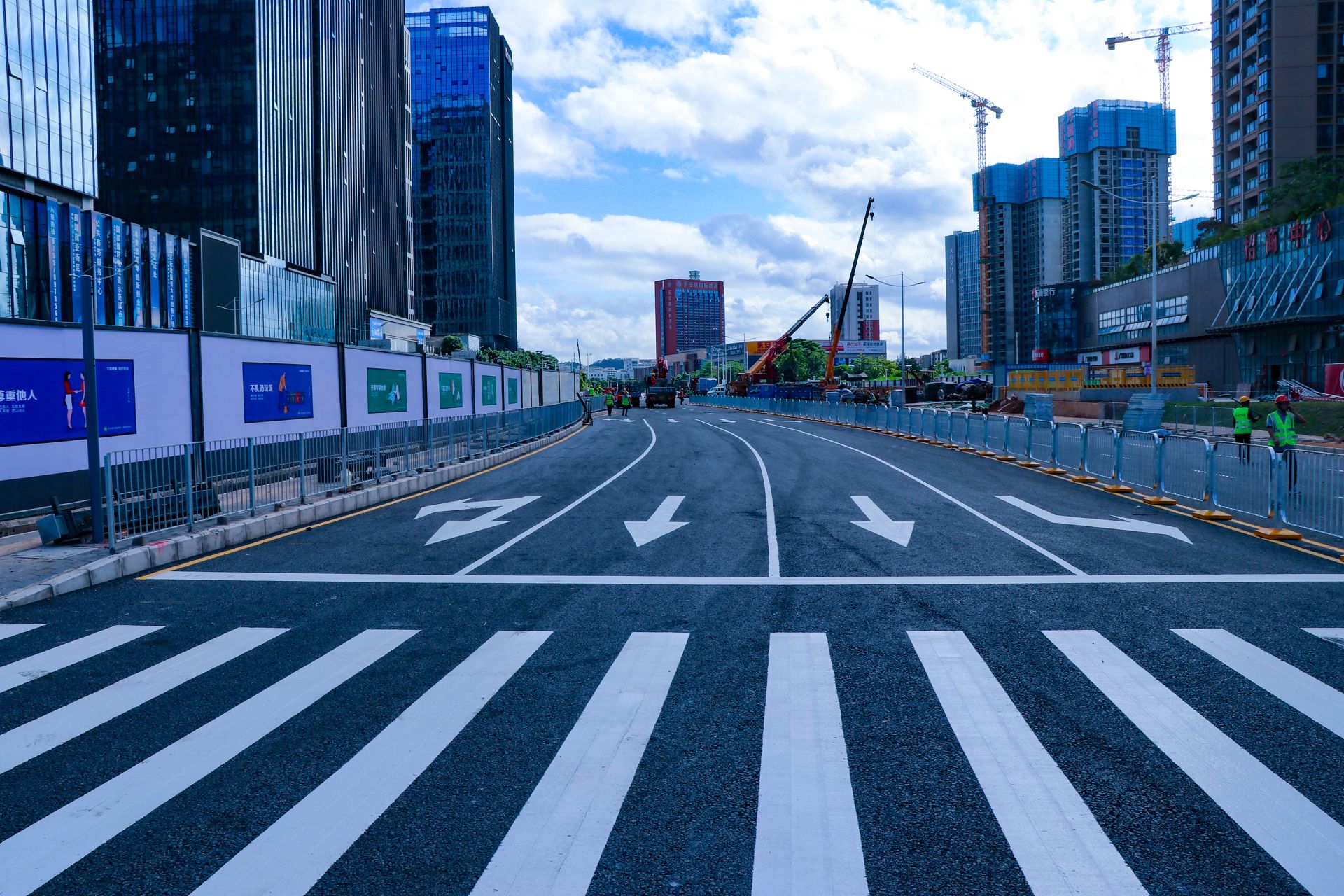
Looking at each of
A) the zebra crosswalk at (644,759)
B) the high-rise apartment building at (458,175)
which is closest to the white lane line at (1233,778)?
the zebra crosswalk at (644,759)

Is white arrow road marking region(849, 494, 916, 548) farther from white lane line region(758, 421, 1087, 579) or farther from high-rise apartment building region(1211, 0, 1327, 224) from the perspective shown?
high-rise apartment building region(1211, 0, 1327, 224)

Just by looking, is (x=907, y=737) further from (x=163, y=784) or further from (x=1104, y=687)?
(x=163, y=784)

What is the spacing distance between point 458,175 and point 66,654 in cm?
15109

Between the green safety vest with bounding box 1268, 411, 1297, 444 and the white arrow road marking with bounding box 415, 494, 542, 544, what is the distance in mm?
12989

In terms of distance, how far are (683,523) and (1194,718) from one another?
29.4 feet

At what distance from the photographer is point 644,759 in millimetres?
4973

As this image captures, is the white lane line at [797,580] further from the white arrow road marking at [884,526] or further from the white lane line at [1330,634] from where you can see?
the white arrow road marking at [884,526]

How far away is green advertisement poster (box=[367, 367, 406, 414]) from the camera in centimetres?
2405

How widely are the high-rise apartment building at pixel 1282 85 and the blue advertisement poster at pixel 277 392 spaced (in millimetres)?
85614

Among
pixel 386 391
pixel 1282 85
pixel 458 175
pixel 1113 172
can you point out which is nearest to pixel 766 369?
pixel 1282 85

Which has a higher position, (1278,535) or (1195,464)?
(1195,464)

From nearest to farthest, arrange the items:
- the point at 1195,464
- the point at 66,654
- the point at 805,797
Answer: the point at 805,797 → the point at 66,654 → the point at 1195,464

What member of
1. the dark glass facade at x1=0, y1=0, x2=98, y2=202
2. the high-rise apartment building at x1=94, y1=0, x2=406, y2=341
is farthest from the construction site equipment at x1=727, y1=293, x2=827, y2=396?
the dark glass facade at x1=0, y1=0, x2=98, y2=202

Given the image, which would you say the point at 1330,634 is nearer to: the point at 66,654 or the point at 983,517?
the point at 983,517
